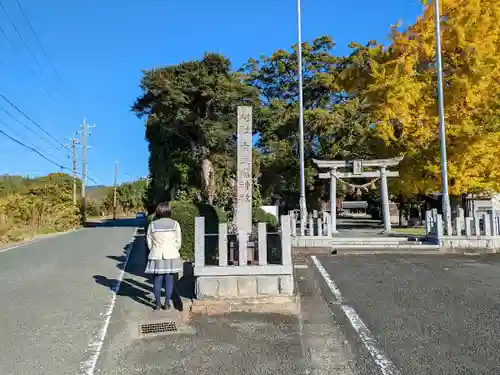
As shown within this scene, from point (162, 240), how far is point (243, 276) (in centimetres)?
135

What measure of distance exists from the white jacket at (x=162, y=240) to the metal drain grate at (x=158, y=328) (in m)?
0.96

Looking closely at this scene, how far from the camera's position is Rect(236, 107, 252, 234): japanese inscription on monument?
8211mm

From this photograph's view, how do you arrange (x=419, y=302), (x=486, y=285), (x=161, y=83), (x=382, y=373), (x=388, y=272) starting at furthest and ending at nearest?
(x=161, y=83) → (x=388, y=272) → (x=486, y=285) → (x=419, y=302) → (x=382, y=373)

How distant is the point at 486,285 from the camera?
8.75 m

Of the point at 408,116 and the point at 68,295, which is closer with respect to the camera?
the point at 68,295

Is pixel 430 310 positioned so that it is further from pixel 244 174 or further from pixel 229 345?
pixel 244 174

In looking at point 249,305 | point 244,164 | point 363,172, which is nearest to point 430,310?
point 249,305

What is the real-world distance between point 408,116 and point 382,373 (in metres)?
19.2

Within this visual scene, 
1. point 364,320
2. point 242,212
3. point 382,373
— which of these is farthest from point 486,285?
point 382,373

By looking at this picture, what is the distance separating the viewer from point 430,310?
22.1 feet

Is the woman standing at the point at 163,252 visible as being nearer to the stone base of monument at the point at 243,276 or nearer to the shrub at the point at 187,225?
the stone base of monument at the point at 243,276

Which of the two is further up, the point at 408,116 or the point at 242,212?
the point at 408,116

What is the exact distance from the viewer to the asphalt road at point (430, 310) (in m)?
4.66

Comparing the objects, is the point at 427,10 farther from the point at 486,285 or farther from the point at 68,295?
the point at 68,295
